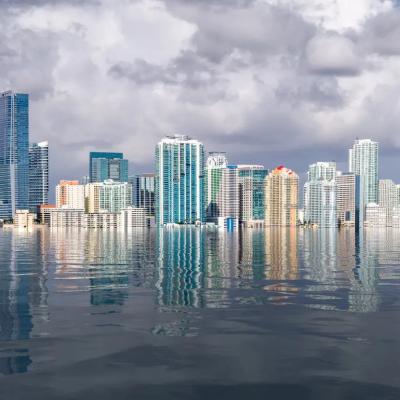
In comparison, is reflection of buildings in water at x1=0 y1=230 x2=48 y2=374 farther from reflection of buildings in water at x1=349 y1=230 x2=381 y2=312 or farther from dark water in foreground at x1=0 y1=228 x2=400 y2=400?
reflection of buildings in water at x1=349 y1=230 x2=381 y2=312

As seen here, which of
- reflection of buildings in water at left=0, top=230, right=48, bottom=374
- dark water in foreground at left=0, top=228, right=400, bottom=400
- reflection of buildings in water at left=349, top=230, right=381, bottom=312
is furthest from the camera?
reflection of buildings in water at left=349, top=230, right=381, bottom=312

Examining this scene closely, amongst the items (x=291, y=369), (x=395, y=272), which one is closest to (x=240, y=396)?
(x=291, y=369)

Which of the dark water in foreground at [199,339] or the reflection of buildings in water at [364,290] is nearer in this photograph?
the dark water in foreground at [199,339]

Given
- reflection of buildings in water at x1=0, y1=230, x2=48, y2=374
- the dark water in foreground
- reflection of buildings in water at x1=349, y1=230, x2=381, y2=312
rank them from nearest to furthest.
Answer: the dark water in foreground, reflection of buildings in water at x1=0, y1=230, x2=48, y2=374, reflection of buildings in water at x1=349, y1=230, x2=381, y2=312

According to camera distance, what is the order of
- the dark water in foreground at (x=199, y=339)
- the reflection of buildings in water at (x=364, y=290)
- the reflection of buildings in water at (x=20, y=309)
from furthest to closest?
the reflection of buildings in water at (x=364, y=290) → the reflection of buildings in water at (x=20, y=309) → the dark water in foreground at (x=199, y=339)

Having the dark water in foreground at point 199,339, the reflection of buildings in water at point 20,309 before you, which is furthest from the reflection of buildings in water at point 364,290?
the reflection of buildings in water at point 20,309

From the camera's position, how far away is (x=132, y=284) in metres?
53.4

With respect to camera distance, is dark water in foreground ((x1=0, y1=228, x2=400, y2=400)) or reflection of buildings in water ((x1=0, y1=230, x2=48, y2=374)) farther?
reflection of buildings in water ((x1=0, y1=230, x2=48, y2=374))

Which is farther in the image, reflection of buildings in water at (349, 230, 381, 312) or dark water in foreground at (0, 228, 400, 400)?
reflection of buildings in water at (349, 230, 381, 312)

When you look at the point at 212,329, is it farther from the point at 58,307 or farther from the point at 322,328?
the point at 58,307

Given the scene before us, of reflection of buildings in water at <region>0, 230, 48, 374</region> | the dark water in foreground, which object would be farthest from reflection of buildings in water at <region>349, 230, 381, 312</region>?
reflection of buildings in water at <region>0, 230, 48, 374</region>

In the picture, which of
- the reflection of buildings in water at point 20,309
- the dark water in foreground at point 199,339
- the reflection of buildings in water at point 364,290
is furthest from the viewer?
the reflection of buildings in water at point 364,290

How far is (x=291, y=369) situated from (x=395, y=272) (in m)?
43.2

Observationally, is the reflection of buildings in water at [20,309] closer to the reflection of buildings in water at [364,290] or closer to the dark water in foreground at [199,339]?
the dark water in foreground at [199,339]
